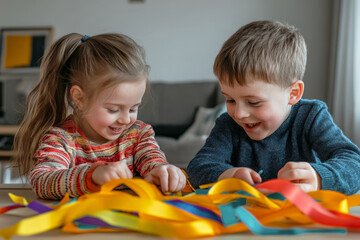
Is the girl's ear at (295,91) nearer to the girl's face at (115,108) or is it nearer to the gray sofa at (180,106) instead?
the girl's face at (115,108)

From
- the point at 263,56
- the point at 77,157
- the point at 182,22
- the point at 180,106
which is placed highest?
the point at 182,22

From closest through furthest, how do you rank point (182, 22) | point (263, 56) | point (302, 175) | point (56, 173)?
1. point (302, 175)
2. point (56, 173)
3. point (263, 56)
4. point (182, 22)

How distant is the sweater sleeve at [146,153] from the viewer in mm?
1026

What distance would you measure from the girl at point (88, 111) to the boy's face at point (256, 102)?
8.5 inches

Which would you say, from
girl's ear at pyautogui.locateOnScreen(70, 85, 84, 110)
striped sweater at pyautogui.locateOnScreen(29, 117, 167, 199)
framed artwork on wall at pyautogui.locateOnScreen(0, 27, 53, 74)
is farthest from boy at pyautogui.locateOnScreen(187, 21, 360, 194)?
framed artwork on wall at pyautogui.locateOnScreen(0, 27, 53, 74)

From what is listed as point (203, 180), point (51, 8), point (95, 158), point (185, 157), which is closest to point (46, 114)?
point (95, 158)

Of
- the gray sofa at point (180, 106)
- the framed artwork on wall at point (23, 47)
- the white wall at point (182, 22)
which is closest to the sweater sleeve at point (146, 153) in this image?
the gray sofa at point (180, 106)

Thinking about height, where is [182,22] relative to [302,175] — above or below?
above

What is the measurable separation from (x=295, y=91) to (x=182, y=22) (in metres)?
4.55

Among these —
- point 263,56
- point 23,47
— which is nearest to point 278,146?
point 263,56

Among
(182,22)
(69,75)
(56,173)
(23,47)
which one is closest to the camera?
(56,173)

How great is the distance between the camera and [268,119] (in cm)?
99

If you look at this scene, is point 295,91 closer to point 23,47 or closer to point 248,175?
point 248,175

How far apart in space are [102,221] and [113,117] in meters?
0.49
